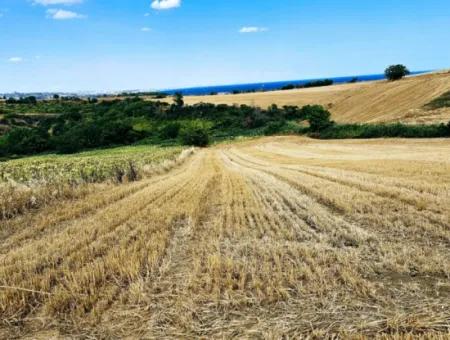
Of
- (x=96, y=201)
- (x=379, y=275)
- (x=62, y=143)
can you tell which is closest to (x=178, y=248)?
(x=379, y=275)

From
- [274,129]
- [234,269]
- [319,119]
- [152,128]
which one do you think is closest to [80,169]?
[234,269]

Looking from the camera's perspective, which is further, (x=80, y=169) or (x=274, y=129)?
(x=274, y=129)

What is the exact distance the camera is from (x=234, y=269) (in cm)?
639

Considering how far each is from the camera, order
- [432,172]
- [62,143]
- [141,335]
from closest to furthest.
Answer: [141,335], [432,172], [62,143]

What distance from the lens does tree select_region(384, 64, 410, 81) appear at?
8025 cm

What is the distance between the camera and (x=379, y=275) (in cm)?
609

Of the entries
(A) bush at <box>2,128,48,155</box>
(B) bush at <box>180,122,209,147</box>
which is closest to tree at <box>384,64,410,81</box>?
(B) bush at <box>180,122,209,147</box>

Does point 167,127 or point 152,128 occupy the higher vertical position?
point 167,127

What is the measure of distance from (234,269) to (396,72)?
84.4 m

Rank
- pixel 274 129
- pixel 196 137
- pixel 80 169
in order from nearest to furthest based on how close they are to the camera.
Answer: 1. pixel 80 169
2. pixel 196 137
3. pixel 274 129

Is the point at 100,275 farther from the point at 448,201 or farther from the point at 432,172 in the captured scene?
the point at 432,172

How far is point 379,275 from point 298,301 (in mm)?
1612

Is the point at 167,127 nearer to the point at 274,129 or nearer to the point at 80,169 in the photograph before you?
the point at 274,129

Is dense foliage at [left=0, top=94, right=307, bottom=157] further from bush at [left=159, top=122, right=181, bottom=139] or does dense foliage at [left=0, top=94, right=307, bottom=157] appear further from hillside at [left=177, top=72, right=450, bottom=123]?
hillside at [left=177, top=72, right=450, bottom=123]
